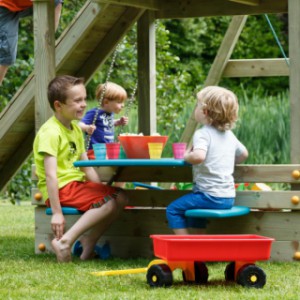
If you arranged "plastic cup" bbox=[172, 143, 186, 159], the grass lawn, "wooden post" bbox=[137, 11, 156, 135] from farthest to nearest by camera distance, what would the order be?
"wooden post" bbox=[137, 11, 156, 135] → "plastic cup" bbox=[172, 143, 186, 159] → the grass lawn

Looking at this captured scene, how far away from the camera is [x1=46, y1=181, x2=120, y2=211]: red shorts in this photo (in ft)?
19.2

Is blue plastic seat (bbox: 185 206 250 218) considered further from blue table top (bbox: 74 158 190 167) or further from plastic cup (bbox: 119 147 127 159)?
plastic cup (bbox: 119 147 127 159)

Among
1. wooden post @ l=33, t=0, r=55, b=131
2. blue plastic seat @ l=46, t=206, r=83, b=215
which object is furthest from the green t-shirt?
wooden post @ l=33, t=0, r=55, b=131

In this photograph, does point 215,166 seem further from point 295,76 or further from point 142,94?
point 142,94

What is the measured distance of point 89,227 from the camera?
5.80 m

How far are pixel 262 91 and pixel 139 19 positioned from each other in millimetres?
14054

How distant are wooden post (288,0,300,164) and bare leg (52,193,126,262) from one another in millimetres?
1074

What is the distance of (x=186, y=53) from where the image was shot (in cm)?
2319

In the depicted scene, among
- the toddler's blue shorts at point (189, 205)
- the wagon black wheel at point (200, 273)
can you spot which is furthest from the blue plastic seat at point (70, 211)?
the wagon black wheel at point (200, 273)

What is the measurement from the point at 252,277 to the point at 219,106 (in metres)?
1.20

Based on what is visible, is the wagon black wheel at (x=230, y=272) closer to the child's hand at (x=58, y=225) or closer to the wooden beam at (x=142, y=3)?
the child's hand at (x=58, y=225)

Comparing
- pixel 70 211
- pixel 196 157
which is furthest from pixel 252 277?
pixel 70 211

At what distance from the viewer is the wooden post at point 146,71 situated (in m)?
7.72

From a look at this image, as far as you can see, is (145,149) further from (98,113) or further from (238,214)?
(98,113)
